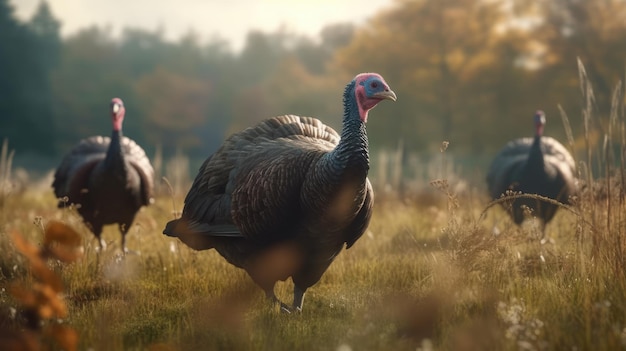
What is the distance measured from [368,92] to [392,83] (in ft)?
85.6

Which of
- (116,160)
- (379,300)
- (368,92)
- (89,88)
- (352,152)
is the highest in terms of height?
(89,88)

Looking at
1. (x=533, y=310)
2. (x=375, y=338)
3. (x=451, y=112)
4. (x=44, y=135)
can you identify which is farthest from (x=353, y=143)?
(x=44, y=135)

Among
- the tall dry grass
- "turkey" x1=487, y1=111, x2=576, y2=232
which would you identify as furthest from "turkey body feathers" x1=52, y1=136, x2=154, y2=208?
"turkey" x1=487, y1=111, x2=576, y2=232

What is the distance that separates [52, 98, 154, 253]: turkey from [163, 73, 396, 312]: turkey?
2.09 m

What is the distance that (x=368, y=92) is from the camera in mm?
4238

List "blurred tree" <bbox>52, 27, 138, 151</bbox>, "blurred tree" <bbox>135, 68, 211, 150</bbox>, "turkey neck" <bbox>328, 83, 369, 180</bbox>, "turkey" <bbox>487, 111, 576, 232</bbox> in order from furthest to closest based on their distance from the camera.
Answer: "blurred tree" <bbox>135, 68, 211, 150</bbox>
"blurred tree" <bbox>52, 27, 138, 151</bbox>
"turkey" <bbox>487, 111, 576, 232</bbox>
"turkey neck" <bbox>328, 83, 369, 180</bbox>

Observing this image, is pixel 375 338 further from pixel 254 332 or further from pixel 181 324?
pixel 181 324

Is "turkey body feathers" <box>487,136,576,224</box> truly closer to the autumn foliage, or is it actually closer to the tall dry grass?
the tall dry grass

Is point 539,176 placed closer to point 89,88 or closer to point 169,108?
point 169,108

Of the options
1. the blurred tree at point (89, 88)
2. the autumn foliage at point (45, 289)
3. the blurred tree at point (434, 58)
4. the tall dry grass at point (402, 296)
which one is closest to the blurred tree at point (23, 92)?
the blurred tree at point (89, 88)

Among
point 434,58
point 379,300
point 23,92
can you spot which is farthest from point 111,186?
point 23,92

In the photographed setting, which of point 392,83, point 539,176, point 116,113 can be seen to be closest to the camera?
point 116,113

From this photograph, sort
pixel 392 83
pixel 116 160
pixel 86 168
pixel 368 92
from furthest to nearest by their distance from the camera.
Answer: pixel 392 83
pixel 86 168
pixel 116 160
pixel 368 92

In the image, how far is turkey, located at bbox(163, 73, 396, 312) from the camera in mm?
4125
